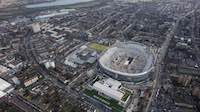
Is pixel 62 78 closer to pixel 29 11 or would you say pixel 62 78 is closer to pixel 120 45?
pixel 120 45

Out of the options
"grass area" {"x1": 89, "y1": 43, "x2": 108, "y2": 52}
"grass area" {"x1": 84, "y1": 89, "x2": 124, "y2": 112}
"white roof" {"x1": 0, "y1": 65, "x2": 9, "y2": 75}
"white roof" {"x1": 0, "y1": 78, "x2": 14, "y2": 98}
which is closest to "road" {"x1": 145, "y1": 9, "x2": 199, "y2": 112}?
"grass area" {"x1": 84, "y1": 89, "x2": 124, "y2": 112}

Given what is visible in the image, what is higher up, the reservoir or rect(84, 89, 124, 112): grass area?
the reservoir

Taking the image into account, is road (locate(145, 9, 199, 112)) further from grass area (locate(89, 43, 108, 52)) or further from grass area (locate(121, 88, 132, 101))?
grass area (locate(89, 43, 108, 52))

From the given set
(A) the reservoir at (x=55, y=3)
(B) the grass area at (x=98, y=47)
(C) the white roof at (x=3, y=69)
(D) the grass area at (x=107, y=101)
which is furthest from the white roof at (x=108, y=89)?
(A) the reservoir at (x=55, y=3)

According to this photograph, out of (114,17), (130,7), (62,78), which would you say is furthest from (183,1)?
(62,78)

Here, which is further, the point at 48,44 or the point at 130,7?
the point at 130,7

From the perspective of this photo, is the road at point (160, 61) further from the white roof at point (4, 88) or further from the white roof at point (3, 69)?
the white roof at point (3, 69)
